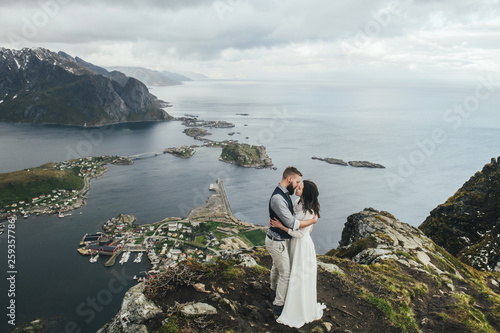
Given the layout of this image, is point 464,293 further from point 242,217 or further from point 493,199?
point 242,217

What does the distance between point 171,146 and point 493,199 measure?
136 m

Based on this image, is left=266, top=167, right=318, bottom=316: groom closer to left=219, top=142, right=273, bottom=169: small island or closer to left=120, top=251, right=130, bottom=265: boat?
left=120, top=251, right=130, bottom=265: boat

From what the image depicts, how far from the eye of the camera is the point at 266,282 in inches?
368

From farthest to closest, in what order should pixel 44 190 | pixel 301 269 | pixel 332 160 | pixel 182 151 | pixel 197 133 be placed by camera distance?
pixel 197 133 < pixel 182 151 < pixel 332 160 < pixel 44 190 < pixel 301 269

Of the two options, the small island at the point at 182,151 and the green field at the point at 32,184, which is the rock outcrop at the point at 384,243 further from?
the small island at the point at 182,151

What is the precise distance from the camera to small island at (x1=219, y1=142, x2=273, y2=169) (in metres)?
117

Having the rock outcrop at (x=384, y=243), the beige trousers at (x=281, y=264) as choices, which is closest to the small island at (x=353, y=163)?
the rock outcrop at (x=384, y=243)

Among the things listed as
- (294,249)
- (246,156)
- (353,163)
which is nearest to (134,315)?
(294,249)

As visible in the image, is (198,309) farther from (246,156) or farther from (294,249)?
(246,156)

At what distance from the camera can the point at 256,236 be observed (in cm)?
6366

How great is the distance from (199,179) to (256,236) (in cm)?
4460

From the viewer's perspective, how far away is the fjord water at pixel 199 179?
47281 mm

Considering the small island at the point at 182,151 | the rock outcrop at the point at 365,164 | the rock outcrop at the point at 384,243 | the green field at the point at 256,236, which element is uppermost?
the rock outcrop at the point at 384,243

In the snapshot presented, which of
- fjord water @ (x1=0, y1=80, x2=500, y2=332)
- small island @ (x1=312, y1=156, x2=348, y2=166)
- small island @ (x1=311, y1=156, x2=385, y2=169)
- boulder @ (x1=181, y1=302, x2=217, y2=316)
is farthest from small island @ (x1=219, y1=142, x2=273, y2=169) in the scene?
boulder @ (x1=181, y1=302, x2=217, y2=316)
